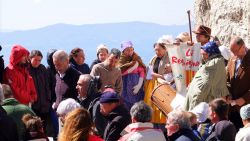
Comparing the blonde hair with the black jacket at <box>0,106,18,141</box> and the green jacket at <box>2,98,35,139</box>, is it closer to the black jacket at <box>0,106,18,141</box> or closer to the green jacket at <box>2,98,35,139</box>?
the black jacket at <box>0,106,18,141</box>

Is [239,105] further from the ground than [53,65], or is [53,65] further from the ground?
[53,65]

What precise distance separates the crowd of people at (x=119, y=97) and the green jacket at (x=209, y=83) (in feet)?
0.05

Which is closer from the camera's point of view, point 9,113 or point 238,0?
point 9,113

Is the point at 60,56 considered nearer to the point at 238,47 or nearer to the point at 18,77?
the point at 18,77

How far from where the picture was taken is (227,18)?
12188 mm

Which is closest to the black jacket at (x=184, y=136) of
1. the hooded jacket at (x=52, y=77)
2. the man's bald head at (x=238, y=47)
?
the man's bald head at (x=238, y=47)

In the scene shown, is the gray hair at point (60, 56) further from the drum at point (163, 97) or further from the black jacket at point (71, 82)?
the drum at point (163, 97)

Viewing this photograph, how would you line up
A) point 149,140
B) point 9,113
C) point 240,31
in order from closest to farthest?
point 149,140 → point 9,113 → point 240,31

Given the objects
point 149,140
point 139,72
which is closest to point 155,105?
point 139,72

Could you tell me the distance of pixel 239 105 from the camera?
8.43m

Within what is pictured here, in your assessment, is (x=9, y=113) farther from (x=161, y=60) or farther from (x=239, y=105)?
(x=161, y=60)

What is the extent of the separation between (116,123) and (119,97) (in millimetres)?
413

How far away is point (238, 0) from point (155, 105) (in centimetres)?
341

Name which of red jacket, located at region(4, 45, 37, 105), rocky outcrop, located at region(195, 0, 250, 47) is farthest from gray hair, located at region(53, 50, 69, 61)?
rocky outcrop, located at region(195, 0, 250, 47)
